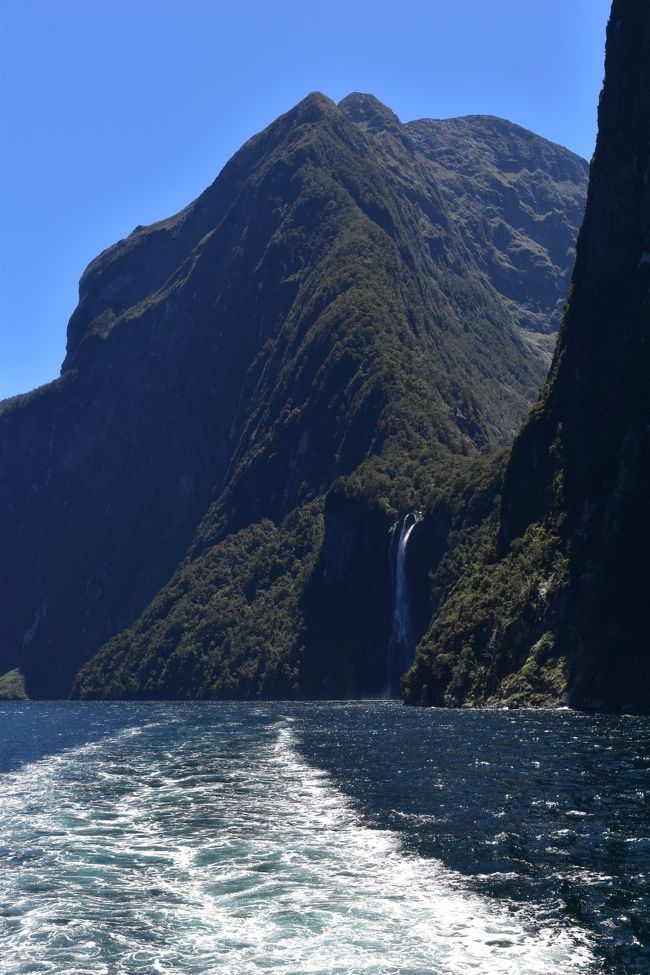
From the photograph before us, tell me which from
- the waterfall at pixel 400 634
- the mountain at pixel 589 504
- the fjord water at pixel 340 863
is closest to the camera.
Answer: the fjord water at pixel 340 863

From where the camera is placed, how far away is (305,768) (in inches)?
2511

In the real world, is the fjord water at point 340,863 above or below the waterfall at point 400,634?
below

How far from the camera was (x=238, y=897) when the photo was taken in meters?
33.2

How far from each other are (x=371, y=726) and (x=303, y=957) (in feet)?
229

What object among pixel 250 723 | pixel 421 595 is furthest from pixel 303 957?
pixel 421 595

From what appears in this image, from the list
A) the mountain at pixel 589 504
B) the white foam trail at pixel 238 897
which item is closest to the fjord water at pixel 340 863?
the white foam trail at pixel 238 897

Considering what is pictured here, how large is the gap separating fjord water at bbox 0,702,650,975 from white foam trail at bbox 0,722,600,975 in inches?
3.5

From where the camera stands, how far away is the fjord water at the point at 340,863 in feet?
91.1

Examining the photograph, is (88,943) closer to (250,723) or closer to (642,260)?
(250,723)

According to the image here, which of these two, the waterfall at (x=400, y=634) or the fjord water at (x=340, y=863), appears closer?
the fjord water at (x=340, y=863)

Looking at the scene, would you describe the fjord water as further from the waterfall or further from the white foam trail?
the waterfall

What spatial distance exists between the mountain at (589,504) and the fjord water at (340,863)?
Result: 3661 centimetres

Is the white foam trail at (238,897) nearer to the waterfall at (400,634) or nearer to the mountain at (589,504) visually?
the mountain at (589,504)

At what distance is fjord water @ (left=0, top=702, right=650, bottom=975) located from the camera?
27.8m
